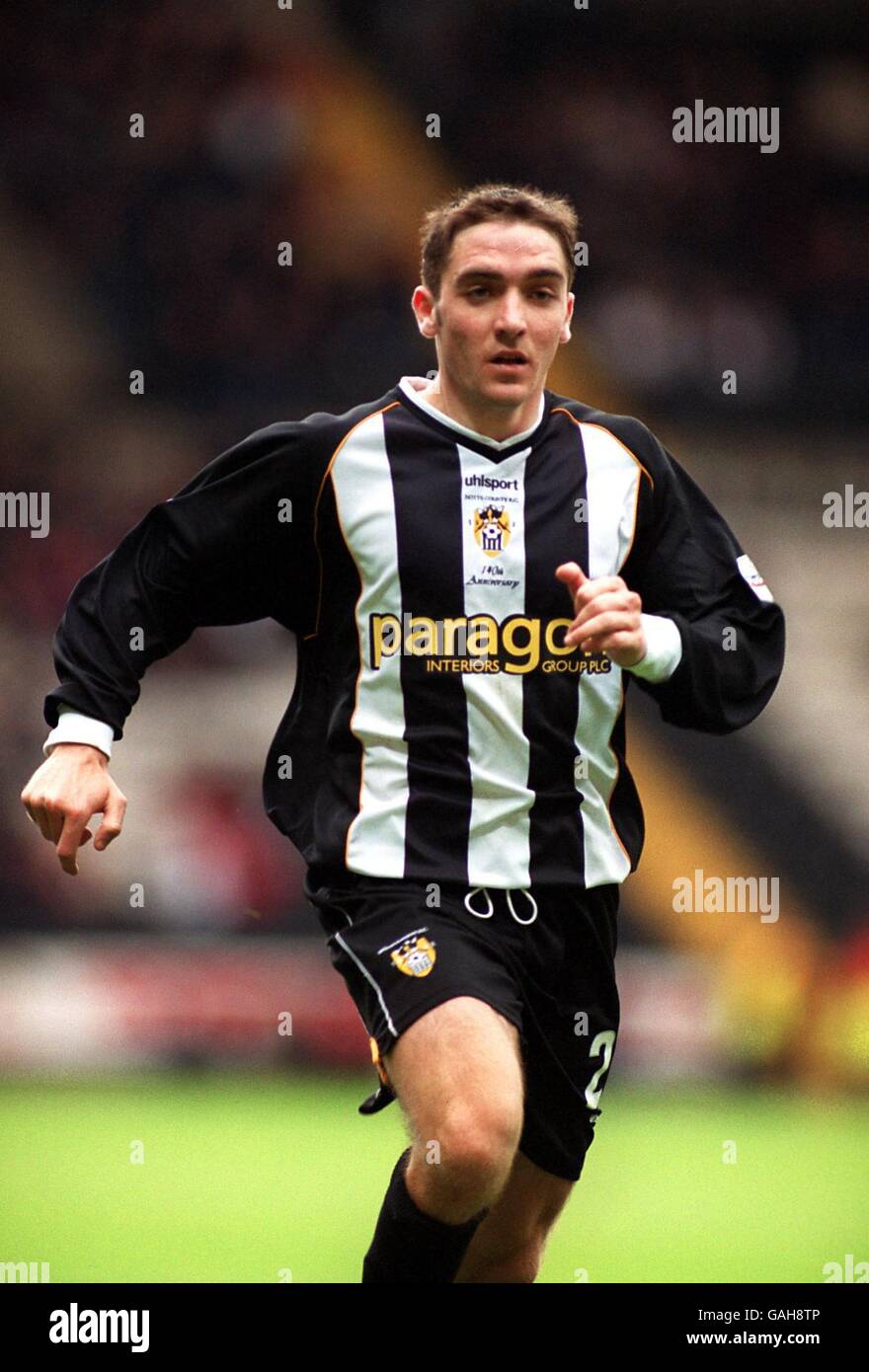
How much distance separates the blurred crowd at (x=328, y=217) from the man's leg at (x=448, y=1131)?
5.53m

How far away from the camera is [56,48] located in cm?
922

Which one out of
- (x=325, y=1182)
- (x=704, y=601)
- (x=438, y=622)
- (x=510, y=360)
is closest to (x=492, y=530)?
(x=438, y=622)

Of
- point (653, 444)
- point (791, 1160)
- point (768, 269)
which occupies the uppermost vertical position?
point (768, 269)

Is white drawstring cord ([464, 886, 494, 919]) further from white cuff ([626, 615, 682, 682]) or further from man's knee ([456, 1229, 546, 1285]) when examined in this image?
man's knee ([456, 1229, 546, 1285])

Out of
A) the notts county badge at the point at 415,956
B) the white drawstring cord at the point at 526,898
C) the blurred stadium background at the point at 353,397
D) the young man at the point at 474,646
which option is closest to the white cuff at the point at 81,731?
the young man at the point at 474,646

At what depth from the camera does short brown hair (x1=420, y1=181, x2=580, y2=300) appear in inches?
138

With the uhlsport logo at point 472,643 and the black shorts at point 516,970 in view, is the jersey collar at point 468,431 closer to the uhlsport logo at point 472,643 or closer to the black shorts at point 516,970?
the uhlsport logo at point 472,643

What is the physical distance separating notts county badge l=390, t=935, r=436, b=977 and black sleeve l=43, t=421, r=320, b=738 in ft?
2.20

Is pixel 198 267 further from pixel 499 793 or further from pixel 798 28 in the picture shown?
pixel 499 793

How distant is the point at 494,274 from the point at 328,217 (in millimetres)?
Answer: 5856

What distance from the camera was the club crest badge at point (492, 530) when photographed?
3451mm

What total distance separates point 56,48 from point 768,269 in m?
3.54

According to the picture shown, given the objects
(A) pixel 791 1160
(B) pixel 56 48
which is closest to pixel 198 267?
(B) pixel 56 48

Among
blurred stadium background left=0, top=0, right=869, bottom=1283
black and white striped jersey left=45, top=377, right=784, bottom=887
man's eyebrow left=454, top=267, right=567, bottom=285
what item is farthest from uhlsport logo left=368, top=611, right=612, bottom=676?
blurred stadium background left=0, top=0, right=869, bottom=1283
